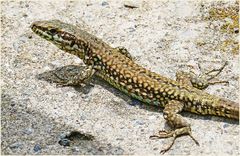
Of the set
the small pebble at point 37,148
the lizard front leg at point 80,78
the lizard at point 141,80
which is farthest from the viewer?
the lizard front leg at point 80,78

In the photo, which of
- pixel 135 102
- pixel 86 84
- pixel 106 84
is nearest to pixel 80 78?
pixel 86 84

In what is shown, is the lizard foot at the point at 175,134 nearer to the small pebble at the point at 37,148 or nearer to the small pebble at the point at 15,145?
the small pebble at the point at 37,148

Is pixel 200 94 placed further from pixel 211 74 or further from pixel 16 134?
pixel 16 134

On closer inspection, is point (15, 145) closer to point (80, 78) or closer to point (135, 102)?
point (80, 78)

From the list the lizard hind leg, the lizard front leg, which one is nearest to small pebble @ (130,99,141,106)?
the lizard hind leg

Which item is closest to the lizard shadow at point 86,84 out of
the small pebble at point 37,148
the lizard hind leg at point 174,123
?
the lizard hind leg at point 174,123
